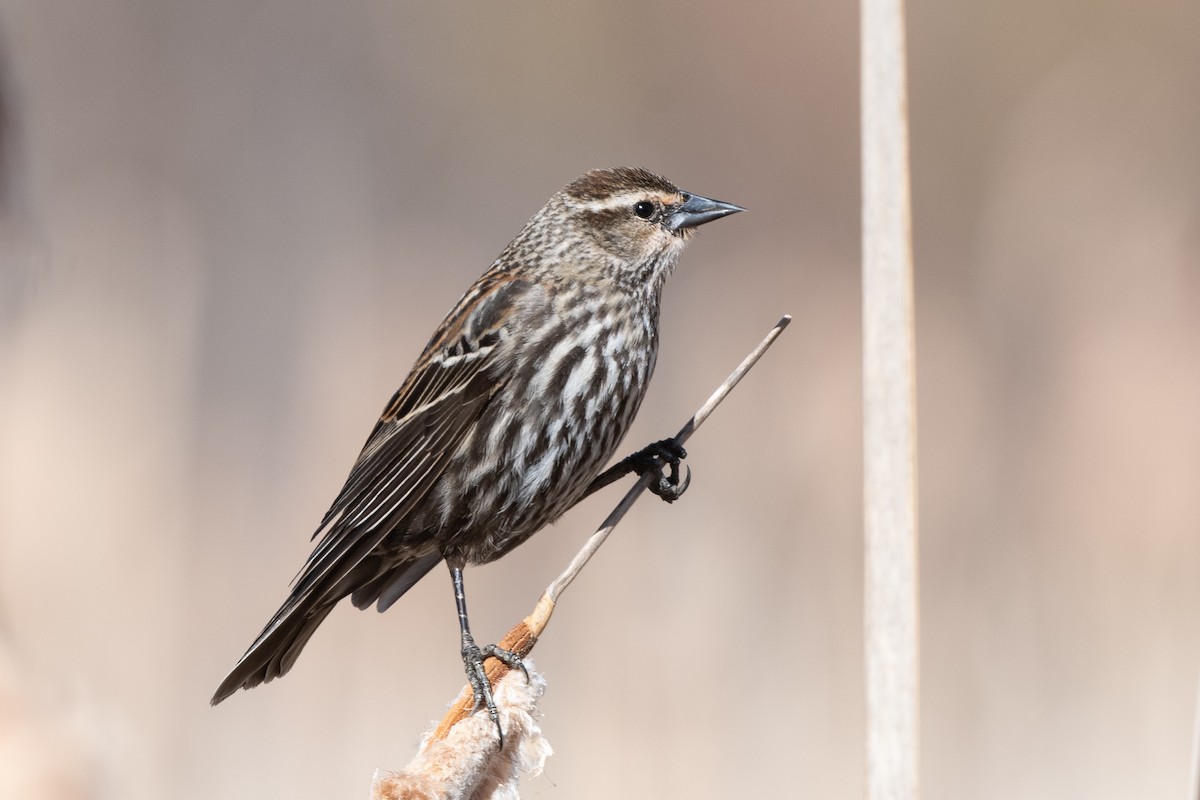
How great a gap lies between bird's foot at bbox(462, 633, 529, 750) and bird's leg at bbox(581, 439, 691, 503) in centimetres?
39

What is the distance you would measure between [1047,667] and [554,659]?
0.96 meters

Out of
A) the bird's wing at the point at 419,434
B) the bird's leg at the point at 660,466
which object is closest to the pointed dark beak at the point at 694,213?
the bird's wing at the point at 419,434

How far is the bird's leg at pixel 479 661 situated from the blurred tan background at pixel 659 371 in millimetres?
549

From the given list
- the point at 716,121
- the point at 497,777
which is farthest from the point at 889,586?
the point at 716,121

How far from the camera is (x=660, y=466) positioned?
6.30ft

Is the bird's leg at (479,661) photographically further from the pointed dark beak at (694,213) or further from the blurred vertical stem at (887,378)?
the pointed dark beak at (694,213)

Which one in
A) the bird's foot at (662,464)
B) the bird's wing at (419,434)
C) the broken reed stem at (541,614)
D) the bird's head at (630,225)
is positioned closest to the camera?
the broken reed stem at (541,614)

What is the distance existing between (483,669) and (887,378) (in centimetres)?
73

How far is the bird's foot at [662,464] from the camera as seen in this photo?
1.90 metres

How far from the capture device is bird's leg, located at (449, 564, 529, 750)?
1.34 meters

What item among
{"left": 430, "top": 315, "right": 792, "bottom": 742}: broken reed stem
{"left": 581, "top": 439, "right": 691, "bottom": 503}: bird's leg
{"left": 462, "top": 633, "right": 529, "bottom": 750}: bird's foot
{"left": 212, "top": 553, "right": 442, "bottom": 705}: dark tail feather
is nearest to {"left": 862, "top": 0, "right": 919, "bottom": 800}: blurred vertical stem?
{"left": 430, "top": 315, "right": 792, "bottom": 742}: broken reed stem

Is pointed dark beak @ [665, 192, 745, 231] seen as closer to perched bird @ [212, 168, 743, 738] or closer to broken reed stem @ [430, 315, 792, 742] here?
perched bird @ [212, 168, 743, 738]

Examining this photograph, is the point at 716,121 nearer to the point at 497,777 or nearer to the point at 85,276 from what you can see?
the point at 85,276

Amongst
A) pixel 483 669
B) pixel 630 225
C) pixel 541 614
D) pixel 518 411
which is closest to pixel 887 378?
pixel 541 614
